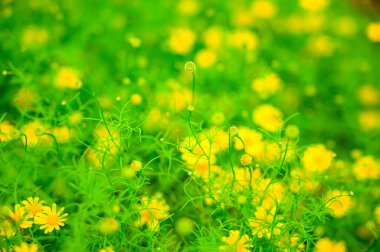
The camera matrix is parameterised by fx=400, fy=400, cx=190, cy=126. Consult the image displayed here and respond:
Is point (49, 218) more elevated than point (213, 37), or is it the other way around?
point (213, 37)

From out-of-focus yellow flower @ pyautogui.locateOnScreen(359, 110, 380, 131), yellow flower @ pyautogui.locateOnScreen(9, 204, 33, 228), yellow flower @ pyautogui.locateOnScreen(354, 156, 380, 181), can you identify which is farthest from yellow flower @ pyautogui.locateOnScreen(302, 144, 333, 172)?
yellow flower @ pyautogui.locateOnScreen(9, 204, 33, 228)

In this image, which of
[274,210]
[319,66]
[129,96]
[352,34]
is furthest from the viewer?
[352,34]

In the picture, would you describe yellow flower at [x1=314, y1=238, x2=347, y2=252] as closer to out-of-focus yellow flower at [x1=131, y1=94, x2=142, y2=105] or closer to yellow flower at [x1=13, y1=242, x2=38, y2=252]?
out-of-focus yellow flower at [x1=131, y1=94, x2=142, y2=105]

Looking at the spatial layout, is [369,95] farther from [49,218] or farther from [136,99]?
[49,218]

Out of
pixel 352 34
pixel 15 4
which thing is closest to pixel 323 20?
pixel 352 34

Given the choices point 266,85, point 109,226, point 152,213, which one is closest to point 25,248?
point 109,226

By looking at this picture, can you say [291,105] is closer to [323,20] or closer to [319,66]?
[319,66]
